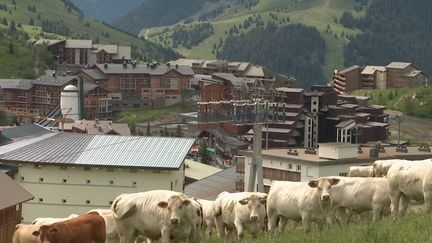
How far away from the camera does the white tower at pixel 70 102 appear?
111312 mm

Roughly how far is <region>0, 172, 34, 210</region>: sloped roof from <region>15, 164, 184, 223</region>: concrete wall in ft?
56.6

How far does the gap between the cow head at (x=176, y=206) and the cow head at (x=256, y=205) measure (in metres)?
3.91

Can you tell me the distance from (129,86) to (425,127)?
5314 cm

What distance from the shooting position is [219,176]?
249 feet

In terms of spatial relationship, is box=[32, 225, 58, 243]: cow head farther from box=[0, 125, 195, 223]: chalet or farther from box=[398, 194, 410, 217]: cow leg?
box=[0, 125, 195, 223]: chalet

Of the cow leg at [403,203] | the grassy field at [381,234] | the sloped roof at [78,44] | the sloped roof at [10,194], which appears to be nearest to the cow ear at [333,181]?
the cow leg at [403,203]

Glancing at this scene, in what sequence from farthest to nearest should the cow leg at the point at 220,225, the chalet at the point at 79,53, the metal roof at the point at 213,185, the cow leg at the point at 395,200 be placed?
the chalet at the point at 79,53
the metal roof at the point at 213,185
the cow leg at the point at 220,225
the cow leg at the point at 395,200

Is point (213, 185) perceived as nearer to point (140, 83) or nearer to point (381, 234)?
point (381, 234)

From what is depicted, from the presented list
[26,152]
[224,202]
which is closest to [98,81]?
[26,152]

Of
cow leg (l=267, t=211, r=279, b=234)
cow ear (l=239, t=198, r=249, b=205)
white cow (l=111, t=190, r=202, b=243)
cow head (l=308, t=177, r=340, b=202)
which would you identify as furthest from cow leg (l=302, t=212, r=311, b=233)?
white cow (l=111, t=190, r=202, b=243)

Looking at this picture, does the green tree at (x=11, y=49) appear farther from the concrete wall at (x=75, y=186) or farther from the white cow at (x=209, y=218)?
the white cow at (x=209, y=218)

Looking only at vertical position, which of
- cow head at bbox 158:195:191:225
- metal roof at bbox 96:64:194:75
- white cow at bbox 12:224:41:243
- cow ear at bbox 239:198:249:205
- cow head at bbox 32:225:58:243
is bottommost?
white cow at bbox 12:224:41:243

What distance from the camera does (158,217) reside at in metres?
20.8

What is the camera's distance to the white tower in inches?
4382
